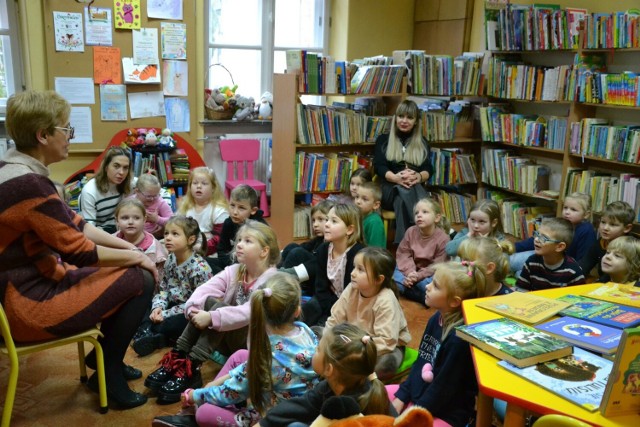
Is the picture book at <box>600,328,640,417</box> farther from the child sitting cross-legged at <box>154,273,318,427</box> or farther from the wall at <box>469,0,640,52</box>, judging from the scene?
the wall at <box>469,0,640,52</box>

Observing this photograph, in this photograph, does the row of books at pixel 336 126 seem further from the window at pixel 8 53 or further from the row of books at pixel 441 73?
the window at pixel 8 53

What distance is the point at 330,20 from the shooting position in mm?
6340

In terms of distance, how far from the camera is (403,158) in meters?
4.96

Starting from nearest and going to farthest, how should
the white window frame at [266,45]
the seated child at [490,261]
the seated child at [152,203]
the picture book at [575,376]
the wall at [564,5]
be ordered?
the picture book at [575,376]
the seated child at [490,261]
the seated child at [152,203]
the wall at [564,5]
the white window frame at [266,45]

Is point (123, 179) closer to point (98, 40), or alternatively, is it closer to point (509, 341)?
point (98, 40)

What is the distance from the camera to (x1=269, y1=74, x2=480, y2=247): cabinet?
4852 millimetres

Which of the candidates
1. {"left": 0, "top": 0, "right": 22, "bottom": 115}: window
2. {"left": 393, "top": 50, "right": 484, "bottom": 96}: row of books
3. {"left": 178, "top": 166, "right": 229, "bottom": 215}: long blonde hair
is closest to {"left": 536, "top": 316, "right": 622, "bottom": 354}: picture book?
{"left": 178, "top": 166, "right": 229, "bottom": 215}: long blonde hair

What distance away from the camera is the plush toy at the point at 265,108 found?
19.3 ft

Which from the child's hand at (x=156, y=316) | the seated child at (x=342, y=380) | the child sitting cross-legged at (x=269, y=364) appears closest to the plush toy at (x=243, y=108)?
the child's hand at (x=156, y=316)

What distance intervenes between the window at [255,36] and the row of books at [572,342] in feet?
14.3

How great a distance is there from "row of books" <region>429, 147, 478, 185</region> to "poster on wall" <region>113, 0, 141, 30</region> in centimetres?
263

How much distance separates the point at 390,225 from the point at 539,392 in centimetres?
333

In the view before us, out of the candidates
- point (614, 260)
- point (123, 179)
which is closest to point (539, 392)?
point (614, 260)

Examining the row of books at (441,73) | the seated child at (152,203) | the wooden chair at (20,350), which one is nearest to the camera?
the wooden chair at (20,350)
